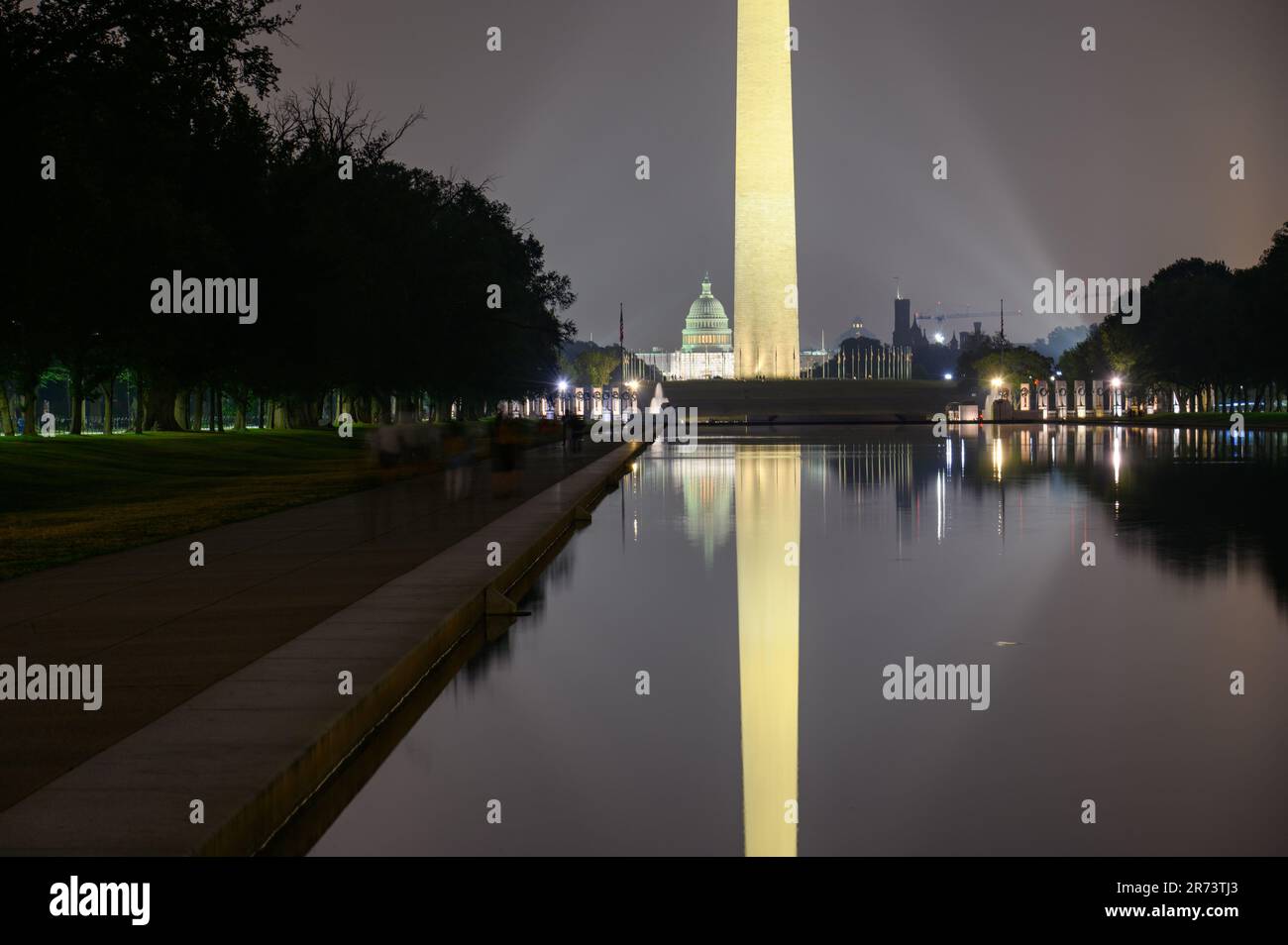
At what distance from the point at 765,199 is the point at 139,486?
73540mm

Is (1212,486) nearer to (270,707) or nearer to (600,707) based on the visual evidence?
(600,707)

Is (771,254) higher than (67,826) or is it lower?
higher

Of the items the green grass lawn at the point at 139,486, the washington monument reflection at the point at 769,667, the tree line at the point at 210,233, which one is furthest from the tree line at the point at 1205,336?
the washington monument reflection at the point at 769,667

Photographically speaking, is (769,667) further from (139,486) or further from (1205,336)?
(1205,336)

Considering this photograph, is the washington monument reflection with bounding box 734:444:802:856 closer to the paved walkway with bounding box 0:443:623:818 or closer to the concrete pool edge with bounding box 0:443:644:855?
the concrete pool edge with bounding box 0:443:644:855

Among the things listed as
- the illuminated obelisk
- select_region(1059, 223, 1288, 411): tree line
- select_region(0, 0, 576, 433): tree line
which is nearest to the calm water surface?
select_region(0, 0, 576, 433): tree line

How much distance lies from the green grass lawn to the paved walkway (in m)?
1.28

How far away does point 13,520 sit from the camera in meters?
24.7

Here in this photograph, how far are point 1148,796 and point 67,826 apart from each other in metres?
5.04

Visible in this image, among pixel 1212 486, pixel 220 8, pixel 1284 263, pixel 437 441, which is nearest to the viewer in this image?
pixel 220 8

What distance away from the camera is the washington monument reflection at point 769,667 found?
25.5 ft

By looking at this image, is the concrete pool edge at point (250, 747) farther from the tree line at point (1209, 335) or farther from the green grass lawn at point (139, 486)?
the tree line at point (1209, 335)

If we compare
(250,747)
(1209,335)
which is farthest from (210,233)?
(1209,335)
